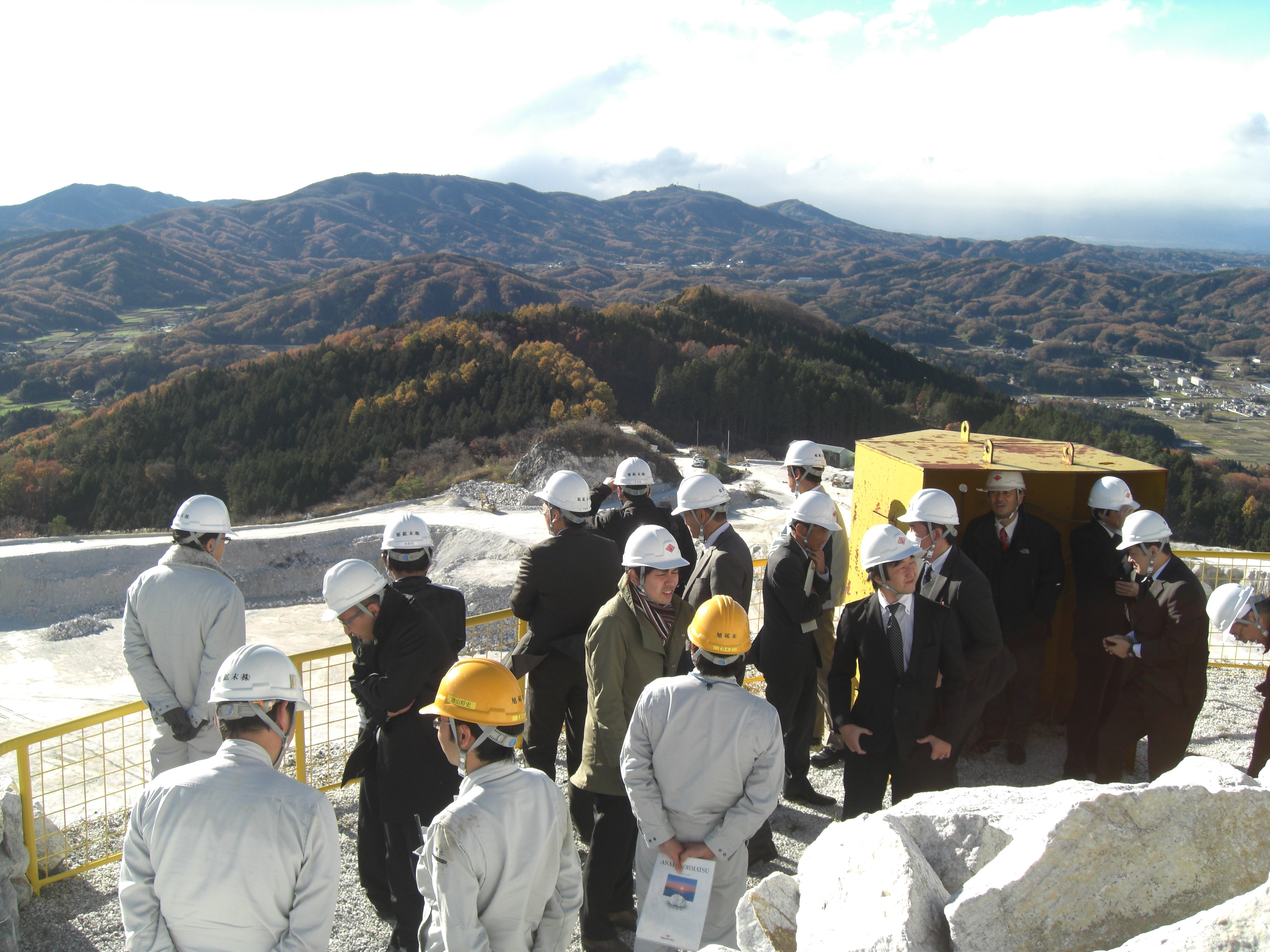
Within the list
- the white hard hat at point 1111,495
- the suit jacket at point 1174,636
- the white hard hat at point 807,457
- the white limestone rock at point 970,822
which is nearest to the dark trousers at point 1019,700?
the suit jacket at point 1174,636

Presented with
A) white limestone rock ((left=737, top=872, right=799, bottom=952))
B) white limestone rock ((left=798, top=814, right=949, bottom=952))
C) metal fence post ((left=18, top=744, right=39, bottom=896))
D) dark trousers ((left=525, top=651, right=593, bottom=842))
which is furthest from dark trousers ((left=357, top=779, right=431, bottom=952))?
metal fence post ((left=18, top=744, right=39, bottom=896))

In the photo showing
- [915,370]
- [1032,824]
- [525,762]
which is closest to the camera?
[1032,824]

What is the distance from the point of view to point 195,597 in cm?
391

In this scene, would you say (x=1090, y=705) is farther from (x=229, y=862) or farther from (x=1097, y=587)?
(x=229, y=862)

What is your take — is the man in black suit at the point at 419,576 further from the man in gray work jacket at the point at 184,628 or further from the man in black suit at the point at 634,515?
the man in black suit at the point at 634,515

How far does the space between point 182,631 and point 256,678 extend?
2.00 m

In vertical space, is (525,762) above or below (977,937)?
below

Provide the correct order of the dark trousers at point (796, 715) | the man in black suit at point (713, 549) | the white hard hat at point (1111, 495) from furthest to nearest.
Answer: the white hard hat at point (1111, 495), the dark trousers at point (796, 715), the man in black suit at point (713, 549)

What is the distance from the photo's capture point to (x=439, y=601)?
146 inches

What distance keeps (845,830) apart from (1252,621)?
9.81 feet

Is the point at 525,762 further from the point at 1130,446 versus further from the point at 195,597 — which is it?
the point at 1130,446

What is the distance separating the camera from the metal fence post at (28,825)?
13.2 feet

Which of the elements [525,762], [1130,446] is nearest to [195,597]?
[525,762]

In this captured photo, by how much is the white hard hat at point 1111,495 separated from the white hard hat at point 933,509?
1.41 meters
